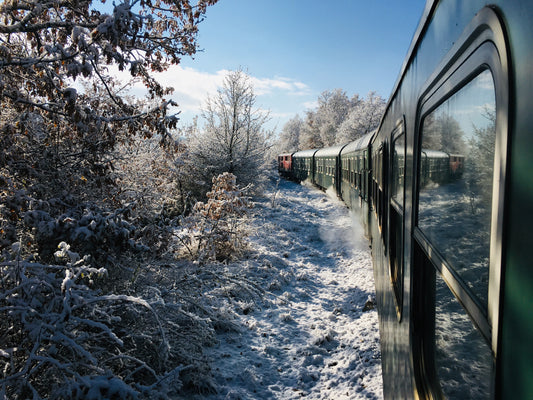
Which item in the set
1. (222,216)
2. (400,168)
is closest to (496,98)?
(400,168)

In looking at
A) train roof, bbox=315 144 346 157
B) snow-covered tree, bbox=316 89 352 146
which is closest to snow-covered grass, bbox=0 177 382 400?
train roof, bbox=315 144 346 157

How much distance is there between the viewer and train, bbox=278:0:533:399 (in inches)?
23.6

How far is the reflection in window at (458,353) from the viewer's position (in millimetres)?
827

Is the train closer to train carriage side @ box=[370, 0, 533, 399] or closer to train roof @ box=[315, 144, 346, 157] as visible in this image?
train carriage side @ box=[370, 0, 533, 399]

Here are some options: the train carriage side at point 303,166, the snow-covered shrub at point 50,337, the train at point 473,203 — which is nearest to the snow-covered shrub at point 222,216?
the snow-covered shrub at point 50,337

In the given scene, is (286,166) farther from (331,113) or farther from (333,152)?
(331,113)

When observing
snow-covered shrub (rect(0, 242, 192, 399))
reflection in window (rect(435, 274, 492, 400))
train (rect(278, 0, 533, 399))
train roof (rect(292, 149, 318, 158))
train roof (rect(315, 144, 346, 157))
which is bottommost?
snow-covered shrub (rect(0, 242, 192, 399))

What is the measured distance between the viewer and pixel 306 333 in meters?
5.28

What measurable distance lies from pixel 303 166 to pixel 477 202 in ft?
90.5

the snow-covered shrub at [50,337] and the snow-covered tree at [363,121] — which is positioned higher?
the snow-covered tree at [363,121]

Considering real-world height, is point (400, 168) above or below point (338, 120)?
below

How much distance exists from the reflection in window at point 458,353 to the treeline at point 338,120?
1691 inches

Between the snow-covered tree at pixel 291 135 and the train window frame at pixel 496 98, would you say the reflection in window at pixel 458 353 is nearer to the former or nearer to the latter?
the train window frame at pixel 496 98

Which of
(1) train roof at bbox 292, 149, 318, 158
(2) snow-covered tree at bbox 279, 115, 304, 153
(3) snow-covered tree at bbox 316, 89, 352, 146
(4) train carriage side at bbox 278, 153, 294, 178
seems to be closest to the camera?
(1) train roof at bbox 292, 149, 318, 158
